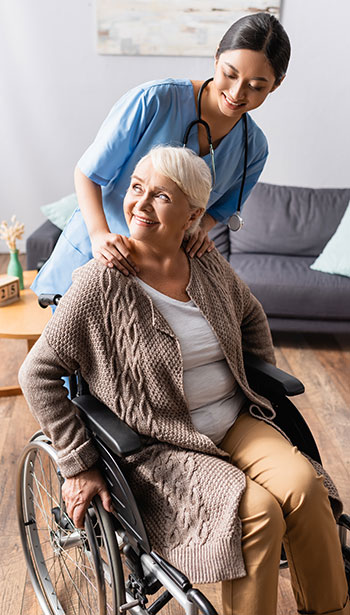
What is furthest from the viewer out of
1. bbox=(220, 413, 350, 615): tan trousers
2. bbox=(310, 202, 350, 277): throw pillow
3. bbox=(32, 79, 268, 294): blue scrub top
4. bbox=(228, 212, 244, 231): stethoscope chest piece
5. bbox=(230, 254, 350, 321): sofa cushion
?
bbox=(310, 202, 350, 277): throw pillow

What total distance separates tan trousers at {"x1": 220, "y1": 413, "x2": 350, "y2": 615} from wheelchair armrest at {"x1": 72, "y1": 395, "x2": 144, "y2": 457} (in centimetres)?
25

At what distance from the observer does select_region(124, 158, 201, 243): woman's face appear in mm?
1394

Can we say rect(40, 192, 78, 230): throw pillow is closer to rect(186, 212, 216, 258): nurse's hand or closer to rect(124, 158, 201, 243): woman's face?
rect(186, 212, 216, 258): nurse's hand

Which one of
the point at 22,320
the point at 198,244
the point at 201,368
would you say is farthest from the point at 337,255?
the point at 201,368

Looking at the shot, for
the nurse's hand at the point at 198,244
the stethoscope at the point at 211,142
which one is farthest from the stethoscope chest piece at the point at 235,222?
the nurse's hand at the point at 198,244

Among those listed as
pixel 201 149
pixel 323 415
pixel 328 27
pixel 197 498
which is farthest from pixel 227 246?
pixel 197 498

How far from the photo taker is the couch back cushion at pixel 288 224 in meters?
3.73

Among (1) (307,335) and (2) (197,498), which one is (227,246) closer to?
(1) (307,335)

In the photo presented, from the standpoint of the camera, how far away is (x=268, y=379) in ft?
5.01

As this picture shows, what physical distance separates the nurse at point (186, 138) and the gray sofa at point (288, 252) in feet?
5.26

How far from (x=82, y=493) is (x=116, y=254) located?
1.70ft

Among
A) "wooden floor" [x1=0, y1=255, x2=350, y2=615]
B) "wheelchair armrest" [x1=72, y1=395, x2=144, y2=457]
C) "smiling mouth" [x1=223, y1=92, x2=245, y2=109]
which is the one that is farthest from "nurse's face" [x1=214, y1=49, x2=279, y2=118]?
"wooden floor" [x1=0, y1=255, x2=350, y2=615]

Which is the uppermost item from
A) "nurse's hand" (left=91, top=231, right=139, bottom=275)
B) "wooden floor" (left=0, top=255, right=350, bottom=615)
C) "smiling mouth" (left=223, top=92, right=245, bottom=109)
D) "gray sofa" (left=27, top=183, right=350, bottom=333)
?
"smiling mouth" (left=223, top=92, right=245, bottom=109)

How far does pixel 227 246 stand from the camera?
3785mm
